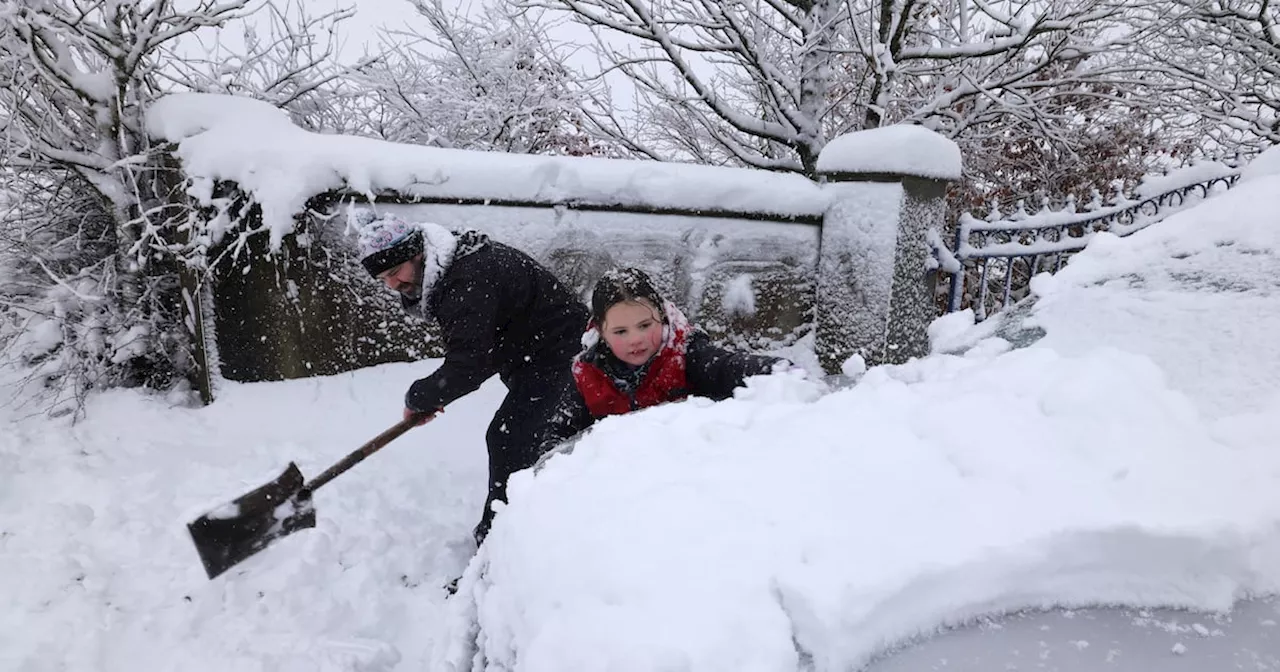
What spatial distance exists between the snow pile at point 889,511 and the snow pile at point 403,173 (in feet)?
9.19

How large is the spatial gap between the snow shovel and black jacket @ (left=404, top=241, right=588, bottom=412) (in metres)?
0.29

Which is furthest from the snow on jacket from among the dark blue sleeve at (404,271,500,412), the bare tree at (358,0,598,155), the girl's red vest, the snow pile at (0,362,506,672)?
the bare tree at (358,0,598,155)

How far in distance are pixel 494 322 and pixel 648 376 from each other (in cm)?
80

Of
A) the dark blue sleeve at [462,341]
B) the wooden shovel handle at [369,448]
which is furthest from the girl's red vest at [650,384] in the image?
the wooden shovel handle at [369,448]

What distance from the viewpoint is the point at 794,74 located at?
7145mm

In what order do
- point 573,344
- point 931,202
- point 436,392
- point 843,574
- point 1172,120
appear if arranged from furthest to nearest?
point 1172,120 → point 931,202 → point 573,344 → point 436,392 → point 843,574

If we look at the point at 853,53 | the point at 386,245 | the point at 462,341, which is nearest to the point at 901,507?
the point at 462,341

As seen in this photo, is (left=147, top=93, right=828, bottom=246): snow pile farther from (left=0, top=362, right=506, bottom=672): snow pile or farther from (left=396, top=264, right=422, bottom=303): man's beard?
(left=396, top=264, right=422, bottom=303): man's beard

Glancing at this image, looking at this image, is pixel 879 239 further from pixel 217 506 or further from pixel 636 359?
pixel 217 506

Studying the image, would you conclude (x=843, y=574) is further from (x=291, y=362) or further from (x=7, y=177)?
(x=7, y=177)

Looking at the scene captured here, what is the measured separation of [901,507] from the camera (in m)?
1.04

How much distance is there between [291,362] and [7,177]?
170 centimetres

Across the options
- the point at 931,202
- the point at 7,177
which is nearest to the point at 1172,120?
the point at 931,202

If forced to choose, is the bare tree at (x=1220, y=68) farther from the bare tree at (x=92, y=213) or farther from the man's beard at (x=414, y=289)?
the bare tree at (x=92, y=213)
